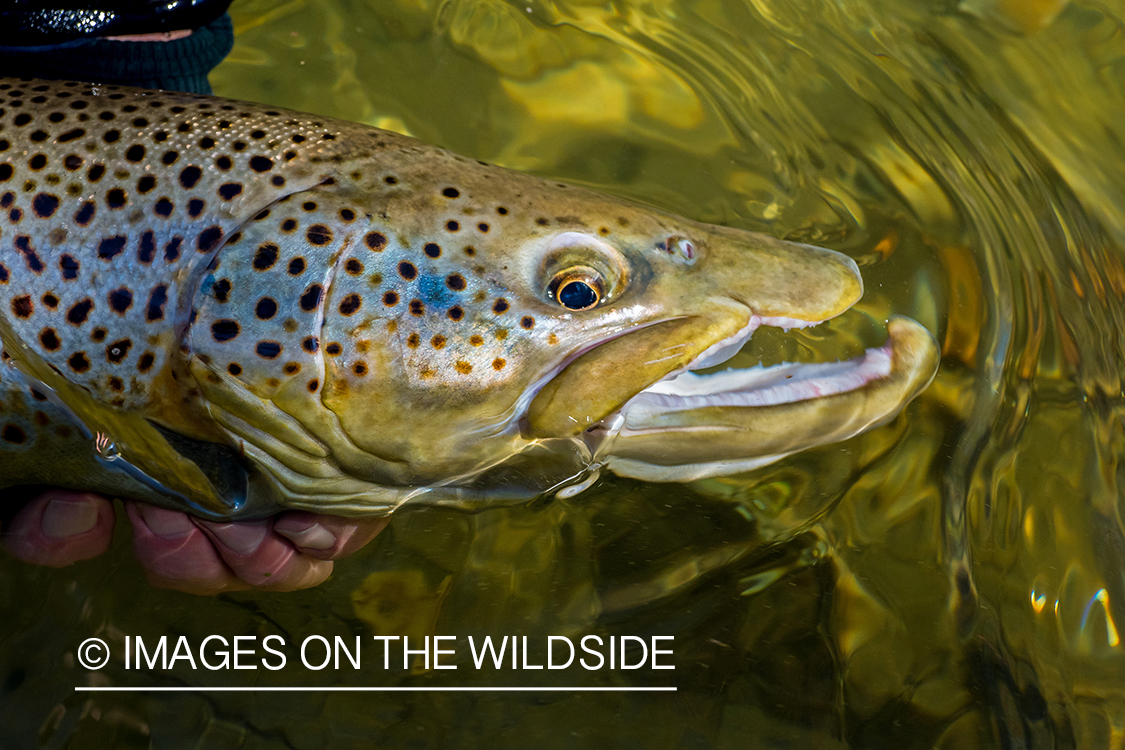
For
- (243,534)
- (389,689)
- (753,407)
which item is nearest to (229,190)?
(243,534)

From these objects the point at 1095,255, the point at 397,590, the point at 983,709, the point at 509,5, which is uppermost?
the point at 1095,255

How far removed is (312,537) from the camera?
88.0 inches

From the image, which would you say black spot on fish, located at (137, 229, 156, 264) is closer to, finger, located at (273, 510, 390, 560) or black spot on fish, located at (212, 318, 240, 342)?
black spot on fish, located at (212, 318, 240, 342)

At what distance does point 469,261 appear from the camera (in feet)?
5.70

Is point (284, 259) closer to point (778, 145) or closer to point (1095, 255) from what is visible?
point (778, 145)

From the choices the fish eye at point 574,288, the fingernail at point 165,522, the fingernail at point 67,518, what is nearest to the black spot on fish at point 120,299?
the fingernail at point 165,522

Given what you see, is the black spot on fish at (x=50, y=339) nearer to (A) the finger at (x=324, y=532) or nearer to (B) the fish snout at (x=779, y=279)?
(A) the finger at (x=324, y=532)

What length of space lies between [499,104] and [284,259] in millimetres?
2084

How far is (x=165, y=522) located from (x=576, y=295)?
52.5 inches

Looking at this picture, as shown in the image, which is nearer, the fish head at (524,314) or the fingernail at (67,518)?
the fish head at (524,314)

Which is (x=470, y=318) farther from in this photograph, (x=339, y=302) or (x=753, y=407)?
(x=753, y=407)

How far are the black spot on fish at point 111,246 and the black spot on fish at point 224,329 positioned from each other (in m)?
0.29

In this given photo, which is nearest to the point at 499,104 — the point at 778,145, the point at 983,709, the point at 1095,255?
the point at 778,145

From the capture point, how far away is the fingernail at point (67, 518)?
87.8 inches
